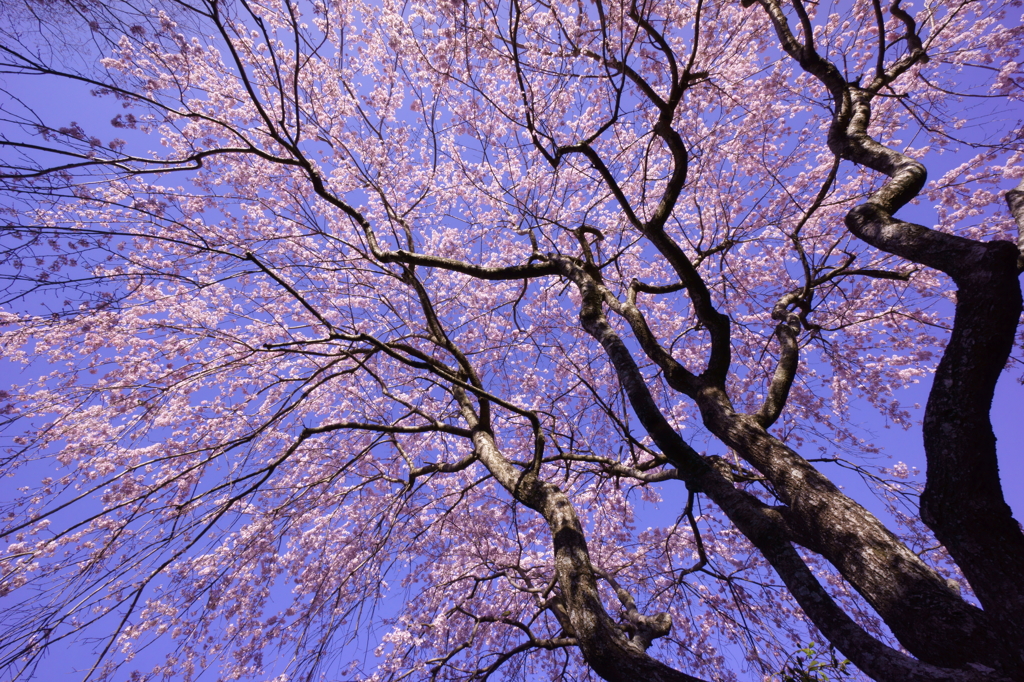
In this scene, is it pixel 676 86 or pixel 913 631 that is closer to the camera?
pixel 913 631

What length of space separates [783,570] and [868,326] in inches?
290

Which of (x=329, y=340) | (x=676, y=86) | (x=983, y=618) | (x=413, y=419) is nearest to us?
(x=983, y=618)

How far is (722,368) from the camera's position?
3.88m

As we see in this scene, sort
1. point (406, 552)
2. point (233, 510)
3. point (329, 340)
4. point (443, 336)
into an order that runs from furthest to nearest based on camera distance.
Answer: point (406, 552) < point (443, 336) < point (233, 510) < point (329, 340)

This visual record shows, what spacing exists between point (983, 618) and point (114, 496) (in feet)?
25.8

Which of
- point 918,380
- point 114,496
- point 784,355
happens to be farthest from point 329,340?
point 918,380

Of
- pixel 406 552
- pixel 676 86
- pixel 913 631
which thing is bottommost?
pixel 913 631

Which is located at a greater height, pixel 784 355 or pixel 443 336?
pixel 443 336

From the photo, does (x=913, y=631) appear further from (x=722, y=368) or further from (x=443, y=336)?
(x=443, y=336)

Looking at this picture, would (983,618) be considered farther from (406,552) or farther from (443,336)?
(406,552)

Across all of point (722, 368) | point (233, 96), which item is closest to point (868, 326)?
point (722, 368)

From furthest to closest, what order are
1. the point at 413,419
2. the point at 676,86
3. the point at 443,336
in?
1. the point at 413,419
2. the point at 443,336
3. the point at 676,86

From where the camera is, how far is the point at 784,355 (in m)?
3.94

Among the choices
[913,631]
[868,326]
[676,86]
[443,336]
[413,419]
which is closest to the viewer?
[913,631]
